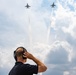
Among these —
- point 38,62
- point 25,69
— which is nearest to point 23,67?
point 25,69

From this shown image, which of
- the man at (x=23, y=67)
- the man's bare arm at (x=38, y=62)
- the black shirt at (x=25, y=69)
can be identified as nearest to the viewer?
the man's bare arm at (x=38, y=62)

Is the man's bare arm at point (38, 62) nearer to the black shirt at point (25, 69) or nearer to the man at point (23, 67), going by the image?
the man at point (23, 67)

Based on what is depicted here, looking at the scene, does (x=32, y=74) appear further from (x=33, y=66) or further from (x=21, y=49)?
(x=21, y=49)

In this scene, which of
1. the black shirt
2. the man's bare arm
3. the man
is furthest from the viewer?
the black shirt

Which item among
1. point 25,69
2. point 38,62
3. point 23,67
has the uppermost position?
point 38,62

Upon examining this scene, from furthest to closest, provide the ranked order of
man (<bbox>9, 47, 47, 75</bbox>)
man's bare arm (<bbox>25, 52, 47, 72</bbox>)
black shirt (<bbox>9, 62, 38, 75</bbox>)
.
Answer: black shirt (<bbox>9, 62, 38, 75</bbox>)
man (<bbox>9, 47, 47, 75</bbox>)
man's bare arm (<bbox>25, 52, 47, 72</bbox>)

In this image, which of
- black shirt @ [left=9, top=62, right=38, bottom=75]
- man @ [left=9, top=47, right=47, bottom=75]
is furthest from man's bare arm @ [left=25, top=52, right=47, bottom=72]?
black shirt @ [left=9, top=62, right=38, bottom=75]

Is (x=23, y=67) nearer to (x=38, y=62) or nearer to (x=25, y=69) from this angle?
(x=25, y=69)

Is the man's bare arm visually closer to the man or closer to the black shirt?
the man

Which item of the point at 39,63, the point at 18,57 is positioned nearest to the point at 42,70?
the point at 39,63

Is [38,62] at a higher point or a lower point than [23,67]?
higher

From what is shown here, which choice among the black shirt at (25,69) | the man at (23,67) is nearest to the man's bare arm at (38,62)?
the man at (23,67)

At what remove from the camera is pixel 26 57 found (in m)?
→ 19.0

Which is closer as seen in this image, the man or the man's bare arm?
the man's bare arm
